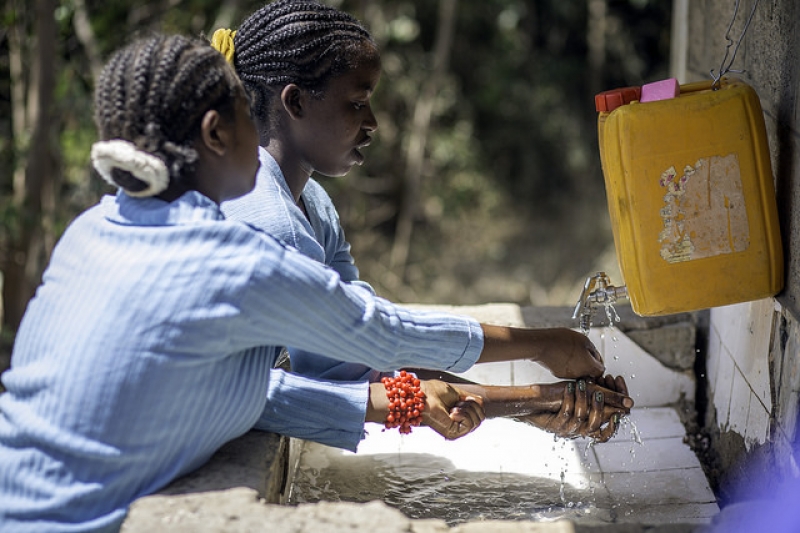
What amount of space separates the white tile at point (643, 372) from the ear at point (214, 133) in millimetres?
1956

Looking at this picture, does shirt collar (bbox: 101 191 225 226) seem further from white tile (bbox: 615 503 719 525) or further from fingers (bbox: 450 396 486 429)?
white tile (bbox: 615 503 719 525)

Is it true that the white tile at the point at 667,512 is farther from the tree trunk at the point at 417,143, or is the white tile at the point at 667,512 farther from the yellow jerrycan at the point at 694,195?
the tree trunk at the point at 417,143

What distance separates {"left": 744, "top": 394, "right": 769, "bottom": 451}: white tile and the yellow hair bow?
1.74 metres

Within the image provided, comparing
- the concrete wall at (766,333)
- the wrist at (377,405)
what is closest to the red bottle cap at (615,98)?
the concrete wall at (766,333)

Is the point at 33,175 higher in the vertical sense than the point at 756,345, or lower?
higher

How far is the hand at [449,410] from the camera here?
2539mm

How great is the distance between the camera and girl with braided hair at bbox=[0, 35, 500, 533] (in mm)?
1851

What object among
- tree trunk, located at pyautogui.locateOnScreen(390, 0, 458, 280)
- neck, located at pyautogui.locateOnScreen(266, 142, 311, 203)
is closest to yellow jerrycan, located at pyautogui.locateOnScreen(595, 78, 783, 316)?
neck, located at pyautogui.locateOnScreen(266, 142, 311, 203)

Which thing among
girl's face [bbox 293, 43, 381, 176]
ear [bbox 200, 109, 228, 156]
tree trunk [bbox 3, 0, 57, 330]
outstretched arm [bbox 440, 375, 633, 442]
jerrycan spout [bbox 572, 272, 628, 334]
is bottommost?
outstretched arm [bbox 440, 375, 633, 442]

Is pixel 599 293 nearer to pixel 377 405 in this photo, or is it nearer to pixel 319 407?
pixel 377 405

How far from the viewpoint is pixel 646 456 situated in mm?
3211

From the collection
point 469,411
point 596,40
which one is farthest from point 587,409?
point 596,40

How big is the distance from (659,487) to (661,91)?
1.24 meters

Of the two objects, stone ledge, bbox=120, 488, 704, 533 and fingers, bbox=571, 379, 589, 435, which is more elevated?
fingers, bbox=571, 379, 589, 435
